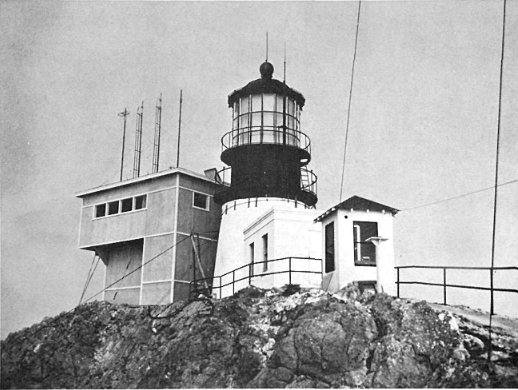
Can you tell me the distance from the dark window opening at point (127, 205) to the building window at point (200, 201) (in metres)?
1.59

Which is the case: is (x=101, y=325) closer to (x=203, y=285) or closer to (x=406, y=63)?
(x=203, y=285)

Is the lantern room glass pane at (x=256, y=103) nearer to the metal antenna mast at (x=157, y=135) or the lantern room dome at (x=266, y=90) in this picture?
the lantern room dome at (x=266, y=90)

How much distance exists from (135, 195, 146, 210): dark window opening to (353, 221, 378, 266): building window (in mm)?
6414

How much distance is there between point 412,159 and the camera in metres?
12.0

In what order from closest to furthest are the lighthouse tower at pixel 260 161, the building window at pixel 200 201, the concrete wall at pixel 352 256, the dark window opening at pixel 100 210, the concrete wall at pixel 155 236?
the concrete wall at pixel 352 256, the lighthouse tower at pixel 260 161, the concrete wall at pixel 155 236, the building window at pixel 200 201, the dark window opening at pixel 100 210

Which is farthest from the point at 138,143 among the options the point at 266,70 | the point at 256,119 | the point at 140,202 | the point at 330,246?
the point at 330,246

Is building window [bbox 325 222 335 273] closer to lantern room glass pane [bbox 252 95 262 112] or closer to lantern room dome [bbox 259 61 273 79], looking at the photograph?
lantern room dome [bbox 259 61 273 79]

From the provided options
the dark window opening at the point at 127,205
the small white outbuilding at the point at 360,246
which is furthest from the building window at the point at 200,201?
the small white outbuilding at the point at 360,246

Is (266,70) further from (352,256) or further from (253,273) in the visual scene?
(352,256)

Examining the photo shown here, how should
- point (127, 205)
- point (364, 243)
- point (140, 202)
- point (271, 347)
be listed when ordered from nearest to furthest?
point (271, 347), point (364, 243), point (140, 202), point (127, 205)

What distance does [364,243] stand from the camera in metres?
11.7

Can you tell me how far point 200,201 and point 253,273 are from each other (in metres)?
3.26

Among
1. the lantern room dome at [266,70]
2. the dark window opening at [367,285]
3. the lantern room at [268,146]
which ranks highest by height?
the lantern room dome at [266,70]

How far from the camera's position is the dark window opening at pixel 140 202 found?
1644 centimetres
